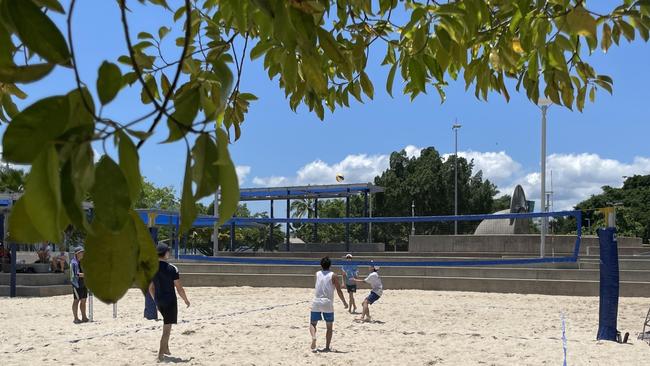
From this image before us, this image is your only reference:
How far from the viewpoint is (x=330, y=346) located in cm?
841

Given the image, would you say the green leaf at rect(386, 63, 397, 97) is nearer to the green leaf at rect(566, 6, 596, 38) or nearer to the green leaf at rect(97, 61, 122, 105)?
the green leaf at rect(566, 6, 596, 38)

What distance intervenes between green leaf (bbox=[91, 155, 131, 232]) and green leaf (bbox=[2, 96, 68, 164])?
0.06m

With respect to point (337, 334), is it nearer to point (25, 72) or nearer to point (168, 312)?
point (168, 312)

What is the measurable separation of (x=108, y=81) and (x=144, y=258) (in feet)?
0.98

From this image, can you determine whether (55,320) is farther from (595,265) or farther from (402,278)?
(595,265)

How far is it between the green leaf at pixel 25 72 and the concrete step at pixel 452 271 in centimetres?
1689

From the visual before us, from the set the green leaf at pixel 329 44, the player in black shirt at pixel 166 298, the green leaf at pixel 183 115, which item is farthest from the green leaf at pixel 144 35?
the player in black shirt at pixel 166 298

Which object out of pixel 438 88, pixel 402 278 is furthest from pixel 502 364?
pixel 402 278

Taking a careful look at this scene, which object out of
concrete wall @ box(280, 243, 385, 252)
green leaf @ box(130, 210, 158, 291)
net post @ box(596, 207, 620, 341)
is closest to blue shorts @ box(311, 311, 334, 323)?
net post @ box(596, 207, 620, 341)

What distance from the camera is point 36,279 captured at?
1673cm

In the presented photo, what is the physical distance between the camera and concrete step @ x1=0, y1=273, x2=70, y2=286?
1662 cm

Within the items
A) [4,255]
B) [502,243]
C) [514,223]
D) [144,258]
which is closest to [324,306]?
[144,258]

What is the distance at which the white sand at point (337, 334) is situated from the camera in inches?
299

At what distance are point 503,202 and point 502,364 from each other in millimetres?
59173
